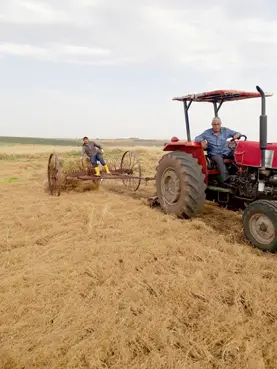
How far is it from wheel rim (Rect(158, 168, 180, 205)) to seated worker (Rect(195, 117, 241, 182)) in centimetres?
67

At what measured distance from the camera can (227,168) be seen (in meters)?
6.13

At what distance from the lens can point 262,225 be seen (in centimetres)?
455

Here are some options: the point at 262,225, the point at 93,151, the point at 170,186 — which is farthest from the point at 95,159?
the point at 262,225

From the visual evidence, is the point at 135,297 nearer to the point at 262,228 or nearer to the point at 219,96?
the point at 262,228

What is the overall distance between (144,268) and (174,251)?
618mm

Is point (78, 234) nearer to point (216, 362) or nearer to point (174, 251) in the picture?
point (174, 251)

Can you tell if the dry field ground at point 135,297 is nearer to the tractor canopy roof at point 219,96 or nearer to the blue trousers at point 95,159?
the tractor canopy roof at point 219,96

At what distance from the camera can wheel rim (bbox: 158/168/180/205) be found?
6.13 metres

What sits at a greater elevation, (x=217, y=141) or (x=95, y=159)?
(x=217, y=141)

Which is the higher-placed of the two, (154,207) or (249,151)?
(249,151)

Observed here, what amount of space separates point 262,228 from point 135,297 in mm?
2047

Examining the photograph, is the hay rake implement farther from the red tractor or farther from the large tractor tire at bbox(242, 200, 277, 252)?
the large tractor tire at bbox(242, 200, 277, 252)

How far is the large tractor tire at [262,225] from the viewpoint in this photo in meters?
4.42

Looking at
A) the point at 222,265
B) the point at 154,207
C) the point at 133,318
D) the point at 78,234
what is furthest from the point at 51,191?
the point at 133,318
